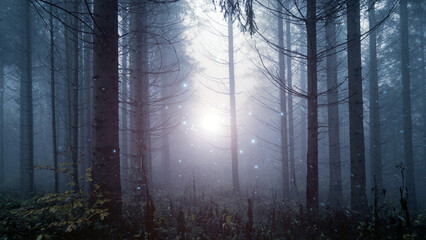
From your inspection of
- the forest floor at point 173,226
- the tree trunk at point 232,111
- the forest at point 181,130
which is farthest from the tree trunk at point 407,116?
the tree trunk at point 232,111

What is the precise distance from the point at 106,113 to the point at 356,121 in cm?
622

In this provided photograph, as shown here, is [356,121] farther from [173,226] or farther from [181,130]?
[181,130]

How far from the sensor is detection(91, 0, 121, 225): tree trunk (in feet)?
12.8

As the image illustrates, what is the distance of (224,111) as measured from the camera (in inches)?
440

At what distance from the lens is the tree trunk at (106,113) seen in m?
3.89

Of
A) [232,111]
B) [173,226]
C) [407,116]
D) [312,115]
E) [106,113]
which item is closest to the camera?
[106,113]

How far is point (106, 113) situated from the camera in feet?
13.0

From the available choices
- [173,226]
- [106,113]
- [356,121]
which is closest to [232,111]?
[356,121]

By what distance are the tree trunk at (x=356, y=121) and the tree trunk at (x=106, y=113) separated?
5.86m

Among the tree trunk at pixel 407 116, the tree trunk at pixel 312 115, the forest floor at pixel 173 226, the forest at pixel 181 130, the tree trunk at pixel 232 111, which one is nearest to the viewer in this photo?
the forest floor at pixel 173 226

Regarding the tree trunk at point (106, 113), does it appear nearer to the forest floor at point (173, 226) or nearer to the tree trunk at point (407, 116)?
the forest floor at point (173, 226)

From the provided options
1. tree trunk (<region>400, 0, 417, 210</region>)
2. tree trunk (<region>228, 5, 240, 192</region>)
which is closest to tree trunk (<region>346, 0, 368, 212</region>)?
tree trunk (<region>228, 5, 240, 192</region>)

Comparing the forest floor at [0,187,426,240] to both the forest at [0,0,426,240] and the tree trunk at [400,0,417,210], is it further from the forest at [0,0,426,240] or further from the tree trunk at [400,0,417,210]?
the tree trunk at [400,0,417,210]

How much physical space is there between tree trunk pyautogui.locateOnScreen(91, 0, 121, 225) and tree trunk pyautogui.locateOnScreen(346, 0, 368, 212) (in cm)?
586
